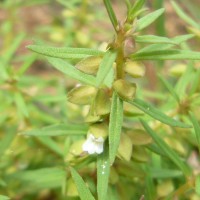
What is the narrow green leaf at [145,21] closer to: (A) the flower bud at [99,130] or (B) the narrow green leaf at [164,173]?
(A) the flower bud at [99,130]

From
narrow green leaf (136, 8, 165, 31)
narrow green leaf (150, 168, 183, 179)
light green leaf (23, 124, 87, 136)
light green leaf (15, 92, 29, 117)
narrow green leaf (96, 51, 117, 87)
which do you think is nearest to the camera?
narrow green leaf (96, 51, 117, 87)

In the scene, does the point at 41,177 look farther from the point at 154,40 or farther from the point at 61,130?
the point at 154,40

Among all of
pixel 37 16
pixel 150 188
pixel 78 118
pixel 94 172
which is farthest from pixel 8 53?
pixel 37 16

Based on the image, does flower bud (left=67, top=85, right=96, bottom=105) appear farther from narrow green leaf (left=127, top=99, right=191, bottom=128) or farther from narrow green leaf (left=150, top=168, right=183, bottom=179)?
narrow green leaf (left=150, top=168, right=183, bottom=179)

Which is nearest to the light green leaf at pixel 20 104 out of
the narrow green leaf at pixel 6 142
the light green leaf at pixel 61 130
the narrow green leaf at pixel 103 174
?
the narrow green leaf at pixel 6 142

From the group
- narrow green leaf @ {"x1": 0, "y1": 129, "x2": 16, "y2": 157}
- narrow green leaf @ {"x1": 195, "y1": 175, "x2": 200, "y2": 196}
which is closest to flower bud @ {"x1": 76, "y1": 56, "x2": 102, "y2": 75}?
narrow green leaf @ {"x1": 195, "y1": 175, "x2": 200, "y2": 196}

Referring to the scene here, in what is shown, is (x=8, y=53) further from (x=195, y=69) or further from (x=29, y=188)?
(x=195, y=69)
